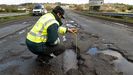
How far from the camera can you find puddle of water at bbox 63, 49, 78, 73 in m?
7.27

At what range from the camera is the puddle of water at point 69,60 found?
286 inches

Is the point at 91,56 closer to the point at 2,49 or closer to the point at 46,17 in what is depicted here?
the point at 46,17

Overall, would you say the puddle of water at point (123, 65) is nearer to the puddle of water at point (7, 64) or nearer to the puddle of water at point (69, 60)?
the puddle of water at point (69, 60)

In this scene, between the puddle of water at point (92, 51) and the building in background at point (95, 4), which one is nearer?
the puddle of water at point (92, 51)

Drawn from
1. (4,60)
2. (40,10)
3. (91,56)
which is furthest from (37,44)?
(40,10)

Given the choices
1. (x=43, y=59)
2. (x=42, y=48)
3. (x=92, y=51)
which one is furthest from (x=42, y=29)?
(x=92, y=51)

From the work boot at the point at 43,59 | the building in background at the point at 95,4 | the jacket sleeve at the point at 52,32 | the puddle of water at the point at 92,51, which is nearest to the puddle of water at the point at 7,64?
the work boot at the point at 43,59

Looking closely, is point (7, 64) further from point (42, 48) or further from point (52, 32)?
point (52, 32)

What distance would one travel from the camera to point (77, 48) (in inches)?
422

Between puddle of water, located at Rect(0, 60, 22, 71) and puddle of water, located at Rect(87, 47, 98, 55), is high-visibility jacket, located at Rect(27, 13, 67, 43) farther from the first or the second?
puddle of water, located at Rect(87, 47, 98, 55)

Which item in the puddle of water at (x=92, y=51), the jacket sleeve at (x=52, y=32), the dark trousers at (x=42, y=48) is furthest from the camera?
the puddle of water at (x=92, y=51)

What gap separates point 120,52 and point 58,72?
4.11 meters

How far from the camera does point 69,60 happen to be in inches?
327

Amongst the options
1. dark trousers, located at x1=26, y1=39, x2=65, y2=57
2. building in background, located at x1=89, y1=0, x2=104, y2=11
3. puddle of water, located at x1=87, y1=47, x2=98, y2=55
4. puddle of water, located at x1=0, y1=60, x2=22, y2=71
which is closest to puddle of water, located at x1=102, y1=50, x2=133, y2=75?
puddle of water, located at x1=87, y1=47, x2=98, y2=55
